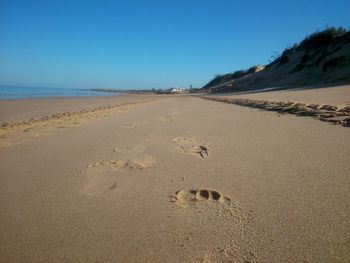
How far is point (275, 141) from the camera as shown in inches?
136

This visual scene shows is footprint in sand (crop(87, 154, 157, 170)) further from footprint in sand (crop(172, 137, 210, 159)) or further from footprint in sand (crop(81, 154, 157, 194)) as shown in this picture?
footprint in sand (crop(172, 137, 210, 159))

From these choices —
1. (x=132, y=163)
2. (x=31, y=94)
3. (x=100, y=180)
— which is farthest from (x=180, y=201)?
(x=31, y=94)

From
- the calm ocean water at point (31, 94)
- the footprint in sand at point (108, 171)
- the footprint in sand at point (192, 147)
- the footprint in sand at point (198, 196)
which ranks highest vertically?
the footprint in sand at point (198, 196)

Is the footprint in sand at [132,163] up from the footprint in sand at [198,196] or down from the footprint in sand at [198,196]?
down

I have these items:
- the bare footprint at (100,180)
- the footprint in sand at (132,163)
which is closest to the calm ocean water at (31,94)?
the footprint in sand at (132,163)

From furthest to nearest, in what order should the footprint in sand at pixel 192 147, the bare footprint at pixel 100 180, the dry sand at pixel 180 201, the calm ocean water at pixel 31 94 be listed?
the calm ocean water at pixel 31 94
the footprint in sand at pixel 192 147
the bare footprint at pixel 100 180
the dry sand at pixel 180 201

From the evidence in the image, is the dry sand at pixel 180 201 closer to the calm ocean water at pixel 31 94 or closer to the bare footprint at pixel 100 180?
the bare footprint at pixel 100 180

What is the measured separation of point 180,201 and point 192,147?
147cm

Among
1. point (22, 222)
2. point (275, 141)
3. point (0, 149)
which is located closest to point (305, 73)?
point (275, 141)

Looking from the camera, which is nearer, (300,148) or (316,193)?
(316,193)

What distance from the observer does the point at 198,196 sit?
6.66 feet

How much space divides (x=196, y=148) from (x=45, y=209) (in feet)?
5.76

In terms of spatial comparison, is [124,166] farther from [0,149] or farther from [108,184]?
[0,149]

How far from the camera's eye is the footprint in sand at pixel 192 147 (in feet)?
10.2
